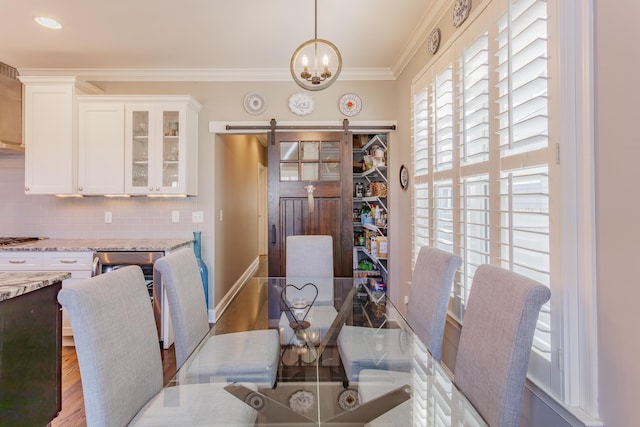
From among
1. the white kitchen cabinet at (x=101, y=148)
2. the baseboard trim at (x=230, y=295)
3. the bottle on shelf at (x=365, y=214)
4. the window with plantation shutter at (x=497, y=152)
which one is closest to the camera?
the window with plantation shutter at (x=497, y=152)

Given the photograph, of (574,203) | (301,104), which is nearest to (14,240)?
(301,104)

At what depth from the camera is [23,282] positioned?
59.2 inches

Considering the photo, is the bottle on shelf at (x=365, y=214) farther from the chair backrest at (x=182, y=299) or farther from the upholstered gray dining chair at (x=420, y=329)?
the chair backrest at (x=182, y=299)

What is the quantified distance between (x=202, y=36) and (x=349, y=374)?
111 inches

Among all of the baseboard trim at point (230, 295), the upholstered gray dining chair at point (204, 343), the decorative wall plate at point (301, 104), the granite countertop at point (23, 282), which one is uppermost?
the decorative wall plate at point (301, 104)

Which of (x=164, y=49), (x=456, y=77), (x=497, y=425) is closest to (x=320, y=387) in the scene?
(x=497, y=425)

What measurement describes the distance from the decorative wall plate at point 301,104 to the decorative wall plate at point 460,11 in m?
1.71

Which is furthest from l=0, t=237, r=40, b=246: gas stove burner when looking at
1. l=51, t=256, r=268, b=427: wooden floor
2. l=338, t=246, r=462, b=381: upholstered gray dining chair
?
l=338, t=246, r=462, b=381: upholstered gray dining chair

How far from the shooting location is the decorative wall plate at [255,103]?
11.3 ft

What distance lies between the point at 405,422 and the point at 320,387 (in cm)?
32

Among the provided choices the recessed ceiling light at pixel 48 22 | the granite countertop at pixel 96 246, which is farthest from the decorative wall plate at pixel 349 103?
the recessed ceiling light at pixel 48 22

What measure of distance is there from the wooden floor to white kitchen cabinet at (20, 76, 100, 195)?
168 centimetres

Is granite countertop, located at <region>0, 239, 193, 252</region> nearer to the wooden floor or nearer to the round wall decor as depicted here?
the wooden floor

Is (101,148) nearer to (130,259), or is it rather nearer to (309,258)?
(130,259)
